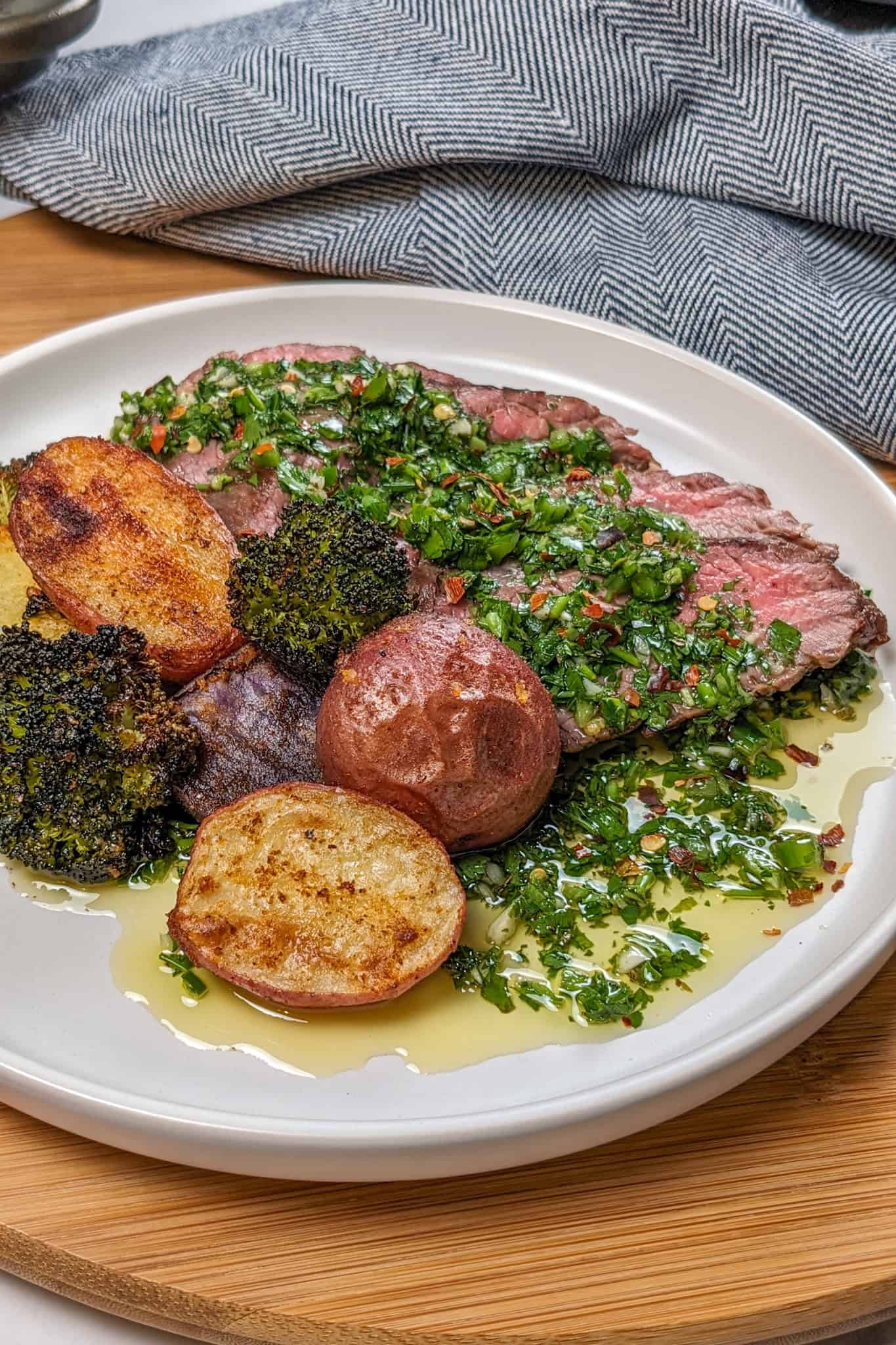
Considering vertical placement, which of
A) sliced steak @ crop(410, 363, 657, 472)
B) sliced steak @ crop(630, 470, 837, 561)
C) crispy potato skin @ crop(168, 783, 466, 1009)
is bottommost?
crispy potato skin @ crop(168, 783, 466, 1009)

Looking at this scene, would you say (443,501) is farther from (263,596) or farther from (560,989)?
(560,989)

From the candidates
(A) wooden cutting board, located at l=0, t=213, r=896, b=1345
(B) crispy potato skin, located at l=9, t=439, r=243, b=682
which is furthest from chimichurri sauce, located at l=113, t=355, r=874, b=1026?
(A) wooden cutting board, located at l=0, t=213, r=896, b=1345

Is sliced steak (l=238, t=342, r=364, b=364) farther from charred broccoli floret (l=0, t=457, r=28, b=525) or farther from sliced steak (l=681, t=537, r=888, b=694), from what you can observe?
sliced steak (l=681, t=537, r=888, b=694)

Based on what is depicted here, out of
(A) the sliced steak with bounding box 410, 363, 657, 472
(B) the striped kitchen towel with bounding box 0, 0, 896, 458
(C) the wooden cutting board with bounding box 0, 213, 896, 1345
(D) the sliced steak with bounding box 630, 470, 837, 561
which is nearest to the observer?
(C) the wooden cutting board with bounding box 0, 213, 896, 1345

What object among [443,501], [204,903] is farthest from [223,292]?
[204,903]

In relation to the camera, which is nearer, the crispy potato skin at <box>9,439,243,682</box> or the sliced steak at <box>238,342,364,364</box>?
the crispy potato skin at <box>9,439,243,682</box>

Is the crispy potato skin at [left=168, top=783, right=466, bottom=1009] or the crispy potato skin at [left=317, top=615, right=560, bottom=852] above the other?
the crispy potato skin at [left=317, top=615, right=560, bottom=852]
